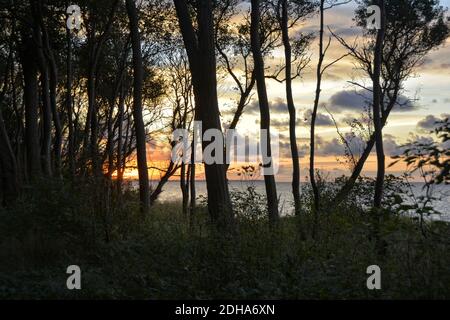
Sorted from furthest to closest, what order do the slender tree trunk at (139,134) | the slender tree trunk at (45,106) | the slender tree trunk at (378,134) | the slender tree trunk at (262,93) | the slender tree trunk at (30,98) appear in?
the slender tree trunk at (30,98)
the slender tree trunk at (45,106)
the slender tree trunk at (139,134)
the slender tree trunk at (262,93)
the slender tree trunk at (378,134)

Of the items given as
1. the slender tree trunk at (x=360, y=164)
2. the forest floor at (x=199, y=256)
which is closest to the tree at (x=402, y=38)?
the slender tree trunk at (x=360, y=164)

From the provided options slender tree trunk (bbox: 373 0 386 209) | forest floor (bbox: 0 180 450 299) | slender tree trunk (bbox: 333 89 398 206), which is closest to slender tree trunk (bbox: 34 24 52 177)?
forest floor (bbox: 0 180 450 299)

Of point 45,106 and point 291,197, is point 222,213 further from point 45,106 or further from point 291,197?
point 291,197

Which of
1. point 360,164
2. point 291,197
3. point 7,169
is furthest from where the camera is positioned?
point 291,197

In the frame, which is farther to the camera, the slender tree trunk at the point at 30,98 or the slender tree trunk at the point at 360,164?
the slender tree trunk at the point at 30,98

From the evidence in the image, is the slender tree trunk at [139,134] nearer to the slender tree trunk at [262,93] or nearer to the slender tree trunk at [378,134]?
the slender tree trunk at [262,93]

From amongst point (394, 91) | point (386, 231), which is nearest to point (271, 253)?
point (386, 231)

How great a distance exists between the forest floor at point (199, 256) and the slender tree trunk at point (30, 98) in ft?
33.9

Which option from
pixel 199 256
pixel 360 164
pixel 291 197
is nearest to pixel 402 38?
pixel 360 164

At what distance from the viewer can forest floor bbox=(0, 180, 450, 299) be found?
8316 mm

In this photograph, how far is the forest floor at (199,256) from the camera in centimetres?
832

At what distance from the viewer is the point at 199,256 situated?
34.5 ft

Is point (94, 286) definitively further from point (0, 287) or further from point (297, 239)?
point (297, 239)

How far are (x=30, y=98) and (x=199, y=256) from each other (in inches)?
667
